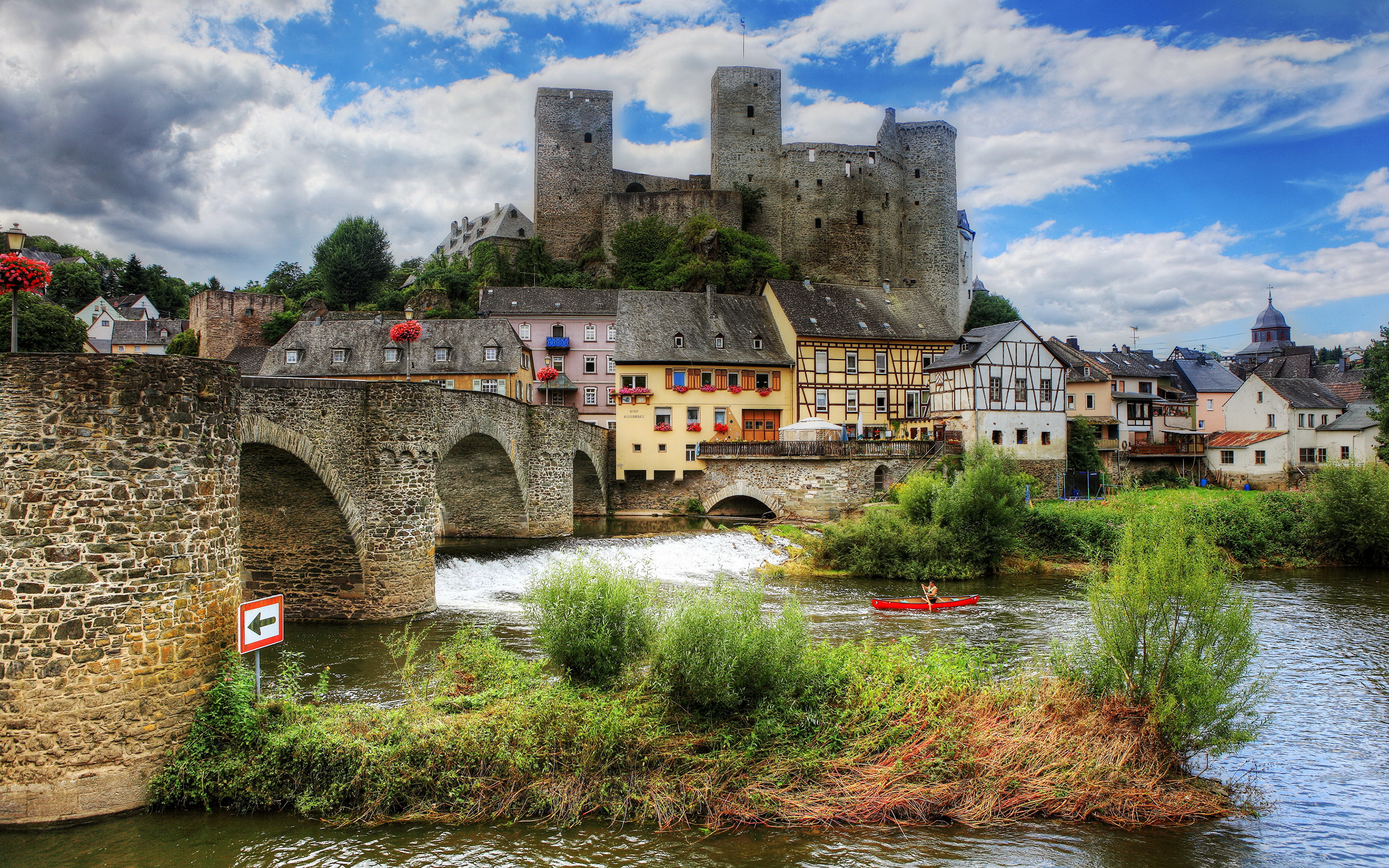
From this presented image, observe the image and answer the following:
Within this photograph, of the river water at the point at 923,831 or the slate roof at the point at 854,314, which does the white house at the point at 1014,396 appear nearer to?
the slate roof at the point at 854,314

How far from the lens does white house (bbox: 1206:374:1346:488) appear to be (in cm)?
4531

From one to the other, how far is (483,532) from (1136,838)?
23063mm

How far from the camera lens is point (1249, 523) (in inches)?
1085

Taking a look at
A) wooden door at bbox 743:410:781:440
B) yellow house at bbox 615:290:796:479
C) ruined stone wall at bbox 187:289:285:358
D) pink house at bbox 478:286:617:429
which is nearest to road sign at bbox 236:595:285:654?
yellow house at bbox 615:290:796:479

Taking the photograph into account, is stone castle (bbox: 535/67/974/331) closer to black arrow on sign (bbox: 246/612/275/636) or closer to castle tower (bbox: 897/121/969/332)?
castle tower (bbox: 897/121/969/332)

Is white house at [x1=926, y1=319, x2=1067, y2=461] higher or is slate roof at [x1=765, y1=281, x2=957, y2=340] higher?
slate roof at [x1=765, y1=281, x2=957, y2=340]

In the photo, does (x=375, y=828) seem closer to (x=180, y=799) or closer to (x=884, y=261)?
(x=180, y=799)

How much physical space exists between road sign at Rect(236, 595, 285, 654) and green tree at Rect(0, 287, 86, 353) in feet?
99.5

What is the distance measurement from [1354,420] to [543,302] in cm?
4513

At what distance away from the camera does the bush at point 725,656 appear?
9547 millimetres

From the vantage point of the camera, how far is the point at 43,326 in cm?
3538

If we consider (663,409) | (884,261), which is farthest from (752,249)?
(663,409)

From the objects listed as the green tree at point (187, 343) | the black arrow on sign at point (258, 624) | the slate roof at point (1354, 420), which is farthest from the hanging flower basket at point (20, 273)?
the slate roof at point (1354, 420)

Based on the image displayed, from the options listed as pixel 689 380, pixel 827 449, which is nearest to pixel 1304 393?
pixel 827 449
